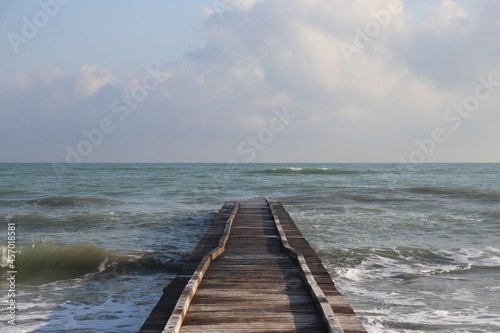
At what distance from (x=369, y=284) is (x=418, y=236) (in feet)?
22.3

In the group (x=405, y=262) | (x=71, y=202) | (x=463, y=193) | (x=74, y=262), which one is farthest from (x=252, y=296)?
(x=463, y=193)

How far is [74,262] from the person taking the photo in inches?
449

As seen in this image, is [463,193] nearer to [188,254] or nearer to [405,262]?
[405,262]

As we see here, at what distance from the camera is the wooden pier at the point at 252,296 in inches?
192

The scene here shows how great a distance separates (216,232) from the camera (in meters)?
11.7

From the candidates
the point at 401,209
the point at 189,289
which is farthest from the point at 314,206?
the point at 189,289

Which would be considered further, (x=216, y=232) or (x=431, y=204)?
(x=431, y=204)

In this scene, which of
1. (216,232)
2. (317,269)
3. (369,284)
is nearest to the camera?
(317,269)

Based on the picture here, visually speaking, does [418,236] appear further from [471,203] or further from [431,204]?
[471,203]

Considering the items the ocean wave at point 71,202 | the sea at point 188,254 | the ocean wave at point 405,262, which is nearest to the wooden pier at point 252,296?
the sea at point 188,254

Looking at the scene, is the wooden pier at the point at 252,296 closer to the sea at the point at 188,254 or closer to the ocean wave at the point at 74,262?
the sea at the point at 188,254

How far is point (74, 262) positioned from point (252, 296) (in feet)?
23.0

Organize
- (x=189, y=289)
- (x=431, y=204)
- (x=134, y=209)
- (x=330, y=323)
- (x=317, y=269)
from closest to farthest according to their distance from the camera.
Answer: (x=330, y=323) < (x=189, y=289) < (x=317, y=269) < (x=134, y=209) < (x=431, y=204)

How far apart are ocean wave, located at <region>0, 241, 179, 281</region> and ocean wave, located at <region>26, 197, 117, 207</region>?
13.2 m
